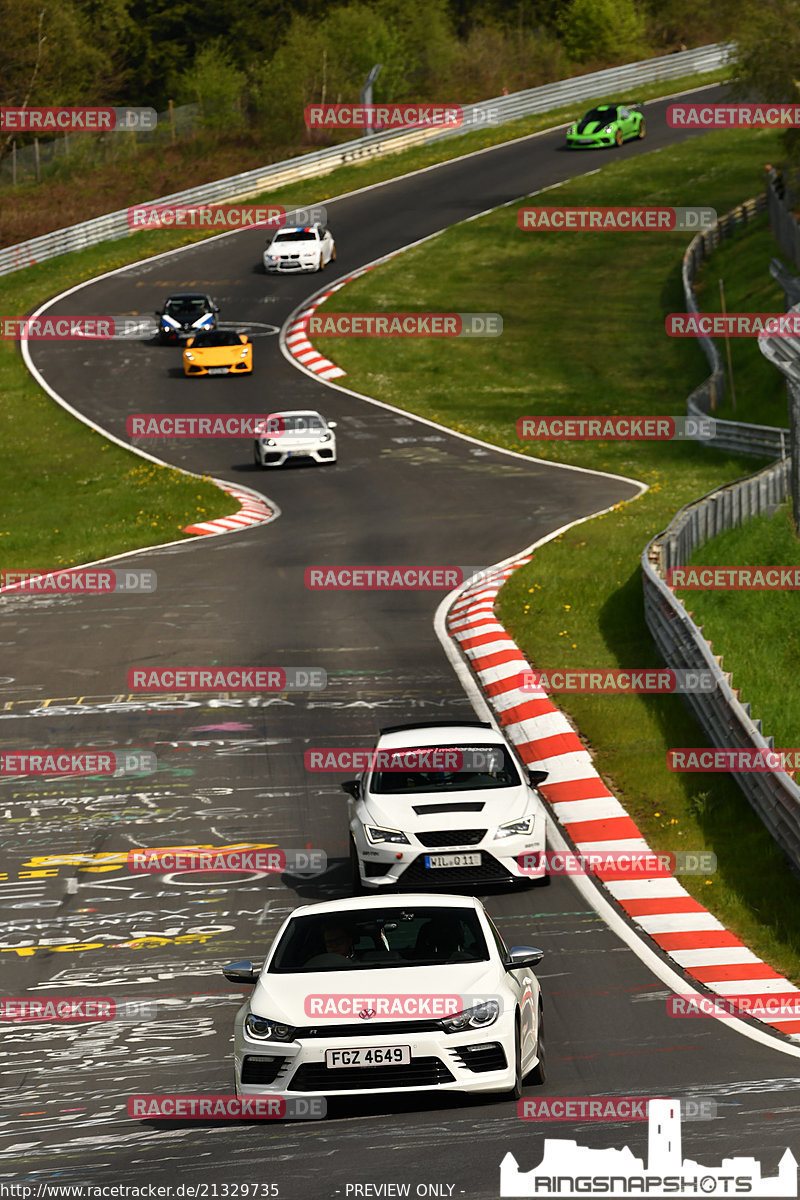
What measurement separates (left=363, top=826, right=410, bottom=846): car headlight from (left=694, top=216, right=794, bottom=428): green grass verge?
28.9 m

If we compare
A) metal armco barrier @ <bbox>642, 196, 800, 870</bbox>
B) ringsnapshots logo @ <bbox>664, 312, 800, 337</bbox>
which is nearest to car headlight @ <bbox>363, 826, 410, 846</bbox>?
metal armco barrier @ <bbox>642, 196, 800, 870</bbox>

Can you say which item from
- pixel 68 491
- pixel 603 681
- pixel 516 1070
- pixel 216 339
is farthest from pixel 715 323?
pixel 516 1070

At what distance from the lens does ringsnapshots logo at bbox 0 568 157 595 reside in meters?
28.9

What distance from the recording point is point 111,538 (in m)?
33.7

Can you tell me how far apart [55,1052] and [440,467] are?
28.2 metres

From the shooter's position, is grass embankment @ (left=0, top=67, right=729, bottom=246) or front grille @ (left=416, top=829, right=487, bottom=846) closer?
front grille @ (left=416, top=829, right=487, bottom=846)

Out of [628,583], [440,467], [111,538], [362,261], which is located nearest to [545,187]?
[362,261]

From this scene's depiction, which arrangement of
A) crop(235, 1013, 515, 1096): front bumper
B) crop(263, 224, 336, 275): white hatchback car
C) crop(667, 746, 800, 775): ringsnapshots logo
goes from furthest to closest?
crop(263, 224, 336, 275): white hatchback car
crop(667, 746, 800, 775): ringsnapshots logo
crop(235, 1013, 515, 1096): front bumper

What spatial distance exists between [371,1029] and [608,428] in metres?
35.2

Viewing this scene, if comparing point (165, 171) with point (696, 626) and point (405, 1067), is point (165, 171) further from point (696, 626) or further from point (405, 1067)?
point (405, 1067)

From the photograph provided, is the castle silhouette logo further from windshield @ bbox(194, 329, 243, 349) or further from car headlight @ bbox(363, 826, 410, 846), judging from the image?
windshield @ bbox(194, 329, 243, 349)

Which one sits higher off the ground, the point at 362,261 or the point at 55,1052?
the point at 362,261

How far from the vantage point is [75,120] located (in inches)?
3410

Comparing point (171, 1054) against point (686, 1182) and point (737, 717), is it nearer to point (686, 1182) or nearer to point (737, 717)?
point (686, 1182)
